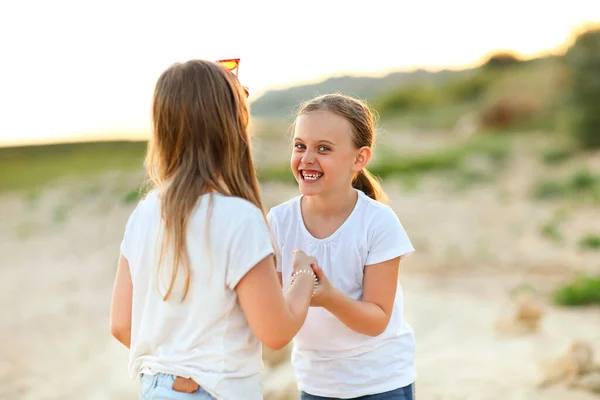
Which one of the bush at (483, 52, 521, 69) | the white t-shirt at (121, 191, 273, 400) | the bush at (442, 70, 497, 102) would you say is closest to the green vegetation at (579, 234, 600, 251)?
the white t-shirt at (121, 191, 273, 400)

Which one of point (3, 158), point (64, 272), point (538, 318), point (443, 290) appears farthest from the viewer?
point (3, 158)

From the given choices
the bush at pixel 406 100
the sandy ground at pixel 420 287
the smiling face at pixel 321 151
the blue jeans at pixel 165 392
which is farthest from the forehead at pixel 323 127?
the bush at pixel 406 100

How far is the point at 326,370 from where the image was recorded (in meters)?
2.50

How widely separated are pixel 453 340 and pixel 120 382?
266 centimetres

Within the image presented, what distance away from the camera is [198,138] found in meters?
2.07

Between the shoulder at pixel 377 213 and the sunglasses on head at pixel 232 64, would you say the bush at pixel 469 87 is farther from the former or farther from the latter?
the sunglasses on head at pixel 232 64

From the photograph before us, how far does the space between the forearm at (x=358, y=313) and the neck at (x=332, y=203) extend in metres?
0.33

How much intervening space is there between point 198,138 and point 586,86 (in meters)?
16.0

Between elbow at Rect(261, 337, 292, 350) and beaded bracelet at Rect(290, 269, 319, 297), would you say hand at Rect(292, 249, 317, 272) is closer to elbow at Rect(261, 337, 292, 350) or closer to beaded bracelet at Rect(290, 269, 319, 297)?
beaded bracelet at Rect(290, 269, 319, 297)

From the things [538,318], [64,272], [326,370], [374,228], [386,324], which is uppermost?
[374,228]

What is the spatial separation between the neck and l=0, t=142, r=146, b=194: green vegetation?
13447 millimetres

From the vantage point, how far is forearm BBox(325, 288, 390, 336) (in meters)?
2.29

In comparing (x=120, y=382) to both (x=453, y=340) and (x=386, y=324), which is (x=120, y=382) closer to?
(x=453, y=340)

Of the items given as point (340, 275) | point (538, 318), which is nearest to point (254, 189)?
point (340, 275)
